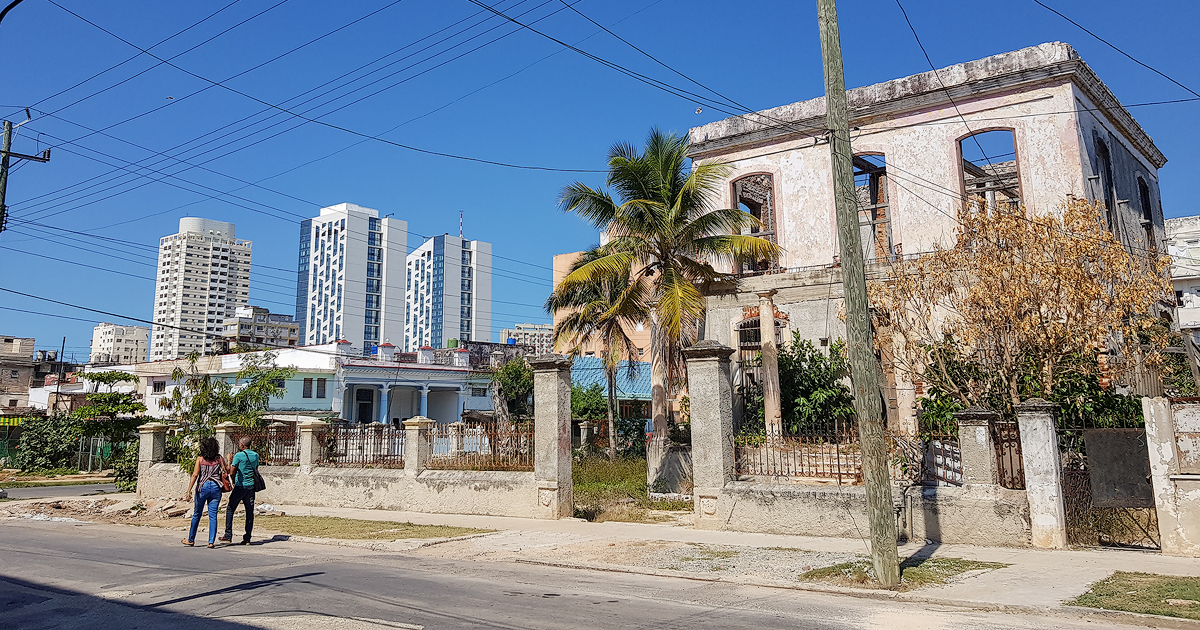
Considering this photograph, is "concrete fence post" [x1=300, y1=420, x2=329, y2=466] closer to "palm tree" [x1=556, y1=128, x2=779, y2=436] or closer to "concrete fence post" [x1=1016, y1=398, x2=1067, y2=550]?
"palm tree" [x1=556, y1=128, x2=779, y2=436]

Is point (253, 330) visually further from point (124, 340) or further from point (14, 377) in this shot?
point (124, 340)

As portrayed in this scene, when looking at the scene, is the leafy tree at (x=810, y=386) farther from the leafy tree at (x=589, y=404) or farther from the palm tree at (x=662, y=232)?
the leafy tree at (x=589, y=404)

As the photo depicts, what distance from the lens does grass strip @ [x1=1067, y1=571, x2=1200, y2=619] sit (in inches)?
262

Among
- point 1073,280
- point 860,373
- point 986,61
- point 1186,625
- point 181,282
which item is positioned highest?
point 181,282

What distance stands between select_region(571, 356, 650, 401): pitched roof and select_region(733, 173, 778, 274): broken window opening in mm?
16333

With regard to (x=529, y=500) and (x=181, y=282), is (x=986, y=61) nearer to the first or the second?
(x=529, y=500)

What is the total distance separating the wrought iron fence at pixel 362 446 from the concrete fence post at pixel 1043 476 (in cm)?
1160

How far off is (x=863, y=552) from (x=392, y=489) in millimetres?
9741

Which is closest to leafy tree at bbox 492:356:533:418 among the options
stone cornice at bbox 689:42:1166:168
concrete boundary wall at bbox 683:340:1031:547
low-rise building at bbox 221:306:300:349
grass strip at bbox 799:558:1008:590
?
low-rise building at bbox 221:306:300:349

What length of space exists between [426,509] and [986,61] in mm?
18985

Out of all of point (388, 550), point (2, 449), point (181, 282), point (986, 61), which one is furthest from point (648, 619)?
point (181, 282)

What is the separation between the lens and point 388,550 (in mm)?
11117

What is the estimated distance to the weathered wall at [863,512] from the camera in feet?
33.3

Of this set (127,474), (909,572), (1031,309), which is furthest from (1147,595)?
(127,474)
